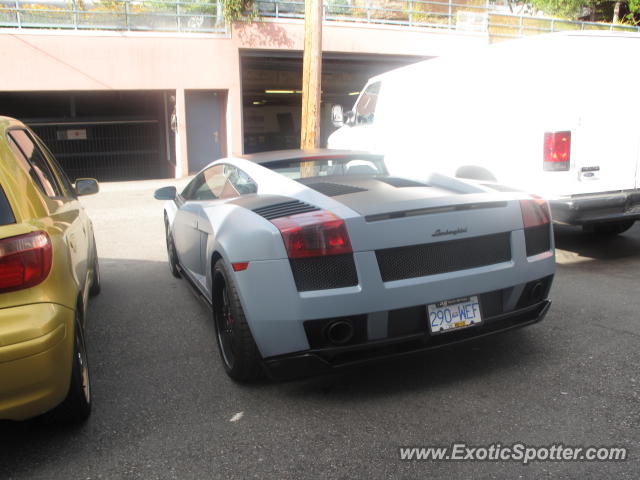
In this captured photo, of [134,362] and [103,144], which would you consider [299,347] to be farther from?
[103,144]

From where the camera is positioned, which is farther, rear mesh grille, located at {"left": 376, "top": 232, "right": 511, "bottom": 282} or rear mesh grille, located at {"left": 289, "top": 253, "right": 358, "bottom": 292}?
rear mesh grille, located at {"left": 376, "top": 232, "right": 511, "bottom": 282}

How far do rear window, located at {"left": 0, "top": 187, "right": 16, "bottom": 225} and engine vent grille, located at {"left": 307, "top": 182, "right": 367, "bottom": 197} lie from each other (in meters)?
1.70

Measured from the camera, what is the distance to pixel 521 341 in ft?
13.6

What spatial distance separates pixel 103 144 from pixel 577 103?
1654 cm

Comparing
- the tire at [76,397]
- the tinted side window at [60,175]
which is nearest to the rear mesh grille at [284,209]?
the tire at [76,397]

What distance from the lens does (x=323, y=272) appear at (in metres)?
3.13

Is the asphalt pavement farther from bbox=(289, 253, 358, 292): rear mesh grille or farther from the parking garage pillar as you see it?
the parking garage pillar

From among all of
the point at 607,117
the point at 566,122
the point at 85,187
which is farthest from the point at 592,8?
the point at 85,187

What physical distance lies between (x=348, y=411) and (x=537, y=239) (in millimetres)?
1541

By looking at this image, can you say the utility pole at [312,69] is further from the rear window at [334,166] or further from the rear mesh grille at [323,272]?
the rear mesh grille at [323,272]

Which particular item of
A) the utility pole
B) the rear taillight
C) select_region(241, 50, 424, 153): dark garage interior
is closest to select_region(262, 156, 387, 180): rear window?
the rear taillight

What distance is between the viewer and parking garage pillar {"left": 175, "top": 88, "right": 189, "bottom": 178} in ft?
58.7

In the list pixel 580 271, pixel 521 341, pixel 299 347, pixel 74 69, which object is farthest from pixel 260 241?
pixel 74 69

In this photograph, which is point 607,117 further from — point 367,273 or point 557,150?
point 367,273
